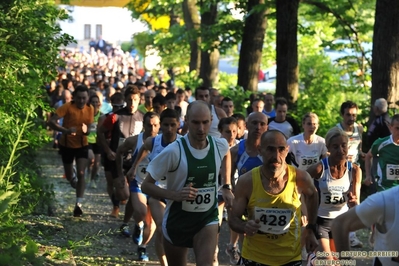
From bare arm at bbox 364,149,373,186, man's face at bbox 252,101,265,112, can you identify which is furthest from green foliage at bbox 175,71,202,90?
bare arm at bbox 364,149,373,186

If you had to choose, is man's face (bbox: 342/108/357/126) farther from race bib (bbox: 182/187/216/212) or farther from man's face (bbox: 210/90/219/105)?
man's face (bbox: 210/90/219/105)

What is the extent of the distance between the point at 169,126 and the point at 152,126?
1472 mm

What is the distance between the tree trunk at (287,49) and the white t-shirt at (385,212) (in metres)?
15.9

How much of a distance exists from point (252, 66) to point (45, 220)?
13.9m

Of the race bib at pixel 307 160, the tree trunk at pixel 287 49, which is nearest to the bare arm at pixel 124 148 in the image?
the race bib at pixel 307 160

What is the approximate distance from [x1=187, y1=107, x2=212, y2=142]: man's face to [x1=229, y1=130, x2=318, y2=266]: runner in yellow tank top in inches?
36.7

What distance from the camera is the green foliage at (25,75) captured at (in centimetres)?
1052

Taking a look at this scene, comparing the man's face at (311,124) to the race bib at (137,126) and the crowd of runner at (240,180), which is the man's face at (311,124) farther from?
the race bib at (137,126)

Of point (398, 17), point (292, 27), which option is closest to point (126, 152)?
point (398, 17)

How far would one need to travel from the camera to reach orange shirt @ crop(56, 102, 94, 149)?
52.9 feet

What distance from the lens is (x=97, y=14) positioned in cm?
11788

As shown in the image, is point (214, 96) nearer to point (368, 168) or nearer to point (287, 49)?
point (287, 49)

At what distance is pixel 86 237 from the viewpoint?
11.4m

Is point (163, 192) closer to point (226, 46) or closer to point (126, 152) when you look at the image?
point (126, 152)
